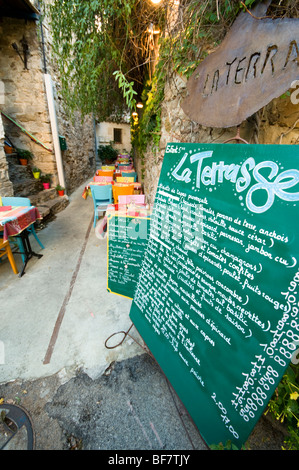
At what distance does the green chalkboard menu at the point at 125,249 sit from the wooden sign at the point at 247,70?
104cm

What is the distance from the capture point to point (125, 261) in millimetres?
2006

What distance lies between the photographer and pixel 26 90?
5.05 metres

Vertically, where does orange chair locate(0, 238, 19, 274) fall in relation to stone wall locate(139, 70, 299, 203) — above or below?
below

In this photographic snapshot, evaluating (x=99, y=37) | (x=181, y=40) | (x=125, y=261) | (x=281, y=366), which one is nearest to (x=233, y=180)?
(x=281, y=366)

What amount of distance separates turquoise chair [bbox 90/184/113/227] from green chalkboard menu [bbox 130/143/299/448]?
10.7ft

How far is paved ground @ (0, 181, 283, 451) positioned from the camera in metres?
1.31

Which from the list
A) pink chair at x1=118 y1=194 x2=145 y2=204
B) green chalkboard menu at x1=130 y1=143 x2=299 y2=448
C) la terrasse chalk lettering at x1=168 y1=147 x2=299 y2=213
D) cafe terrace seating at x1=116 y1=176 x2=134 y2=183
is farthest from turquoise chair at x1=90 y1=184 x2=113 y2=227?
la terrasse chalk lettering at x1=168 y1=147 x2=299 y2=213

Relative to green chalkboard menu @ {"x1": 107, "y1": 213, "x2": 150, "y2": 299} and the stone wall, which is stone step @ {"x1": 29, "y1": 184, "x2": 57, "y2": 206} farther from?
the stone wall

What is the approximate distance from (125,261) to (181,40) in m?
2.09

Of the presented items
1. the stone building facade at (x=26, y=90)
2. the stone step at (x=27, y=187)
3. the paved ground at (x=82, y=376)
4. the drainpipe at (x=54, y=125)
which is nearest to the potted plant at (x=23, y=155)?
the stone building facade at (x=26, y=90)

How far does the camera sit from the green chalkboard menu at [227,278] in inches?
28.9

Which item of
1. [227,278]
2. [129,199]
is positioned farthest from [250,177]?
[129,199]

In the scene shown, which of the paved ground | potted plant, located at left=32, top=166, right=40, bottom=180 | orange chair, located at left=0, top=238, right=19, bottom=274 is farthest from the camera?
potted plant, located at left=32, top=166, right=40, bottom=180
